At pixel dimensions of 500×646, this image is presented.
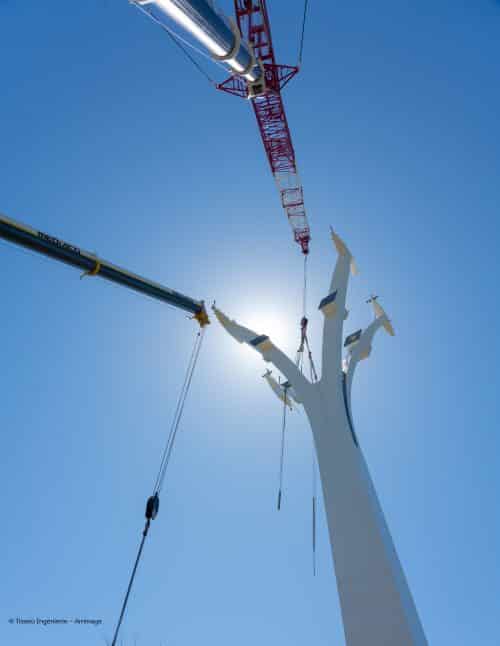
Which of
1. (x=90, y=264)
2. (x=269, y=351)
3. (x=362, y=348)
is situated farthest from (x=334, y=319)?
(x=90, y=264)

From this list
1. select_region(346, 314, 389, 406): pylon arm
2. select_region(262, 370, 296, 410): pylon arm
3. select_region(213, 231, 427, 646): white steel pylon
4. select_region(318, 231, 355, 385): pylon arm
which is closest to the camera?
select_region(213, 231, 427, 646): white steel pylon

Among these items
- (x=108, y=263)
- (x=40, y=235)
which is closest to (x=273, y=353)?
(x=108, y=263)

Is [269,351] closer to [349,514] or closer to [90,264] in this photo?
[349,514]

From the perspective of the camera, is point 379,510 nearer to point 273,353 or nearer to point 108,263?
point 273,353

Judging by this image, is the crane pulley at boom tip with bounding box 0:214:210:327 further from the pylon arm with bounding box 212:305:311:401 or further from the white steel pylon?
the white steel pylon

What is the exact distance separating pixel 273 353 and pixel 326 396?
79.5 inches

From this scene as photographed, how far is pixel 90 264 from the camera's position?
12320 millimetres

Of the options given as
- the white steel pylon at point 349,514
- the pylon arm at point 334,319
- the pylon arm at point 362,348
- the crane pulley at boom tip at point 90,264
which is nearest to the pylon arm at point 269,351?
the white steel pylon at point 349,514

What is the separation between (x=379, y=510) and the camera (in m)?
7.64

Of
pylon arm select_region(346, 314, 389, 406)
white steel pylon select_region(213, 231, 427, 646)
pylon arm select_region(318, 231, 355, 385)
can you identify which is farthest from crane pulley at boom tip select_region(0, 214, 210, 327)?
pylon arm select_region(346, 314, 389, 406)

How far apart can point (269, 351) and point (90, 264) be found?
6712 mm

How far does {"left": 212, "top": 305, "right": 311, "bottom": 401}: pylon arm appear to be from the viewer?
32.2ft

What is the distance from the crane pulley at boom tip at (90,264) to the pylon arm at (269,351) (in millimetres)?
3409

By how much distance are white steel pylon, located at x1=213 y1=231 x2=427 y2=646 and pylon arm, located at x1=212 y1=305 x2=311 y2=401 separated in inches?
1.1
